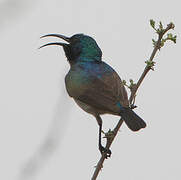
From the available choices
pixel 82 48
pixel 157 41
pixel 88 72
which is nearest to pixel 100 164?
pixel 157 41

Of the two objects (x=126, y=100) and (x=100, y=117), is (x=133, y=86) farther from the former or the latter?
(x=100, y=117)

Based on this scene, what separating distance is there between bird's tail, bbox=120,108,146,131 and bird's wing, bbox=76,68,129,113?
16 cm

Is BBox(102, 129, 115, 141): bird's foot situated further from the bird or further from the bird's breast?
the bird's breast

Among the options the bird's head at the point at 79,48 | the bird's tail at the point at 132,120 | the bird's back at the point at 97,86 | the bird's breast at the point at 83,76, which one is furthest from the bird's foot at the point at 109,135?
the bird's head at the point at 79,48

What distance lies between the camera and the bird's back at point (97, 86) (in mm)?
6438

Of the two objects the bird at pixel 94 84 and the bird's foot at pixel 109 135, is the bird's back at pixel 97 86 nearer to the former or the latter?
the bird at pixel 94 84

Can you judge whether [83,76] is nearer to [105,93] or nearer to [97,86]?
[97,86]

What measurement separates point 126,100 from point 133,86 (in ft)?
2.46

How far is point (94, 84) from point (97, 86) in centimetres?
9

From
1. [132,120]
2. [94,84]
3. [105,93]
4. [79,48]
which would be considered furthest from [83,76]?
[132,120]

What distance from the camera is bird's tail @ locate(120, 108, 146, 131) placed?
585 cm

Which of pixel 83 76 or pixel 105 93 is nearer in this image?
pixel 105 93

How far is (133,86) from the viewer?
5.66m

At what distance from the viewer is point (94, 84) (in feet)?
22.5
